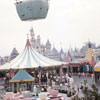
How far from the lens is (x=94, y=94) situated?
6.38 metres

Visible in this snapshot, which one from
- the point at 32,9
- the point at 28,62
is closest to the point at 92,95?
the point at 32,9

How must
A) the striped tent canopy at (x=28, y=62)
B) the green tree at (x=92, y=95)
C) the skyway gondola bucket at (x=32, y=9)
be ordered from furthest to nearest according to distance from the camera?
the striped tent canopy at (x=28, y=62) → the skyway gondola bucket at (x=32, y=9) → the green tree at (x=92, y=95)

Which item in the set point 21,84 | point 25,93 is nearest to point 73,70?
point 21,84

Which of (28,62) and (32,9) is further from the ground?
(32,9)

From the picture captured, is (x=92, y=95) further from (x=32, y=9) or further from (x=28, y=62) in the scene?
(x=28, y=62)

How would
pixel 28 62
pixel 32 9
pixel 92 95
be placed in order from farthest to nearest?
pixel 28 62
pixel 32 9
pixel 92 95

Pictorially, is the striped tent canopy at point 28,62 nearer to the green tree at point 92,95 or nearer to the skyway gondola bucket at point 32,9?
the skyway gondola bucket at point 32,9

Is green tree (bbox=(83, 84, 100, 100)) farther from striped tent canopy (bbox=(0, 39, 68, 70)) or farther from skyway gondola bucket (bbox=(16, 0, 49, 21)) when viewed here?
striped tent canopy (bbox=(0, 39, 68, 70))

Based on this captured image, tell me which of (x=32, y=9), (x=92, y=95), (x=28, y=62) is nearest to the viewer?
(x=92, y=95)

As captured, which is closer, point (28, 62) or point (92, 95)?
point (92, 95)

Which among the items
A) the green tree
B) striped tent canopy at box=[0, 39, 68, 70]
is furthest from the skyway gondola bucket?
striped tent canopy at box=[0, 39, 68, 70]

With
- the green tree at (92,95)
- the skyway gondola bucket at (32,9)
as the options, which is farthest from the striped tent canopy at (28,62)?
the green tree at (92,95)

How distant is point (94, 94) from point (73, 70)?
77.0 feet

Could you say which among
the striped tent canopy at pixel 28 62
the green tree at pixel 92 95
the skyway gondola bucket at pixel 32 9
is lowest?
the green tree at pixel 92 95
